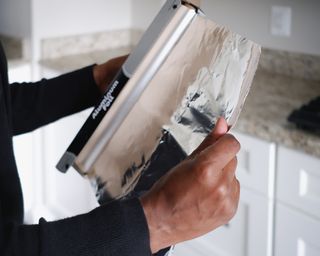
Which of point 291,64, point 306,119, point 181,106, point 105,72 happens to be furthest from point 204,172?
point 291,64

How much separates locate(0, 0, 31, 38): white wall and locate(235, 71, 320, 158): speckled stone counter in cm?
91

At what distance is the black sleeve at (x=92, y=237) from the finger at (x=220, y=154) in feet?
0.34

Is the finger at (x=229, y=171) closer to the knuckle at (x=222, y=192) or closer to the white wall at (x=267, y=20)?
the knuckle at (x=222, y=192)

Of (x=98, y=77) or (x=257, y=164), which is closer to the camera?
(x=98, y=77)

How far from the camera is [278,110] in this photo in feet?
4.60

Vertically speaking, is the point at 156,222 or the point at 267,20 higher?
the point at 156,222

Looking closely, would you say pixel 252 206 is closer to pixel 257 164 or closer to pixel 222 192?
pixel 257 164

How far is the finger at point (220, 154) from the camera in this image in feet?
1.88

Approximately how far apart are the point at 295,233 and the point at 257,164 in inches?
7.8

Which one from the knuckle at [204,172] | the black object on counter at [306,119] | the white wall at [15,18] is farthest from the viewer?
the white wall at [15,18]

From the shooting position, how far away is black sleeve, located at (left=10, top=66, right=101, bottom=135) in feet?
3.33

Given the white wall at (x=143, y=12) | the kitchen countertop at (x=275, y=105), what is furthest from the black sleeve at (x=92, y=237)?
the white wall at (x=143, y=12)

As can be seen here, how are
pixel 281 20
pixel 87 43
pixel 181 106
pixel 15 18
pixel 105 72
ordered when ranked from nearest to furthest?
1. pixel 181 106
2. pixel 105 72
3. pixel 281 20
4. pixel 15 18
5. pixel 87 43

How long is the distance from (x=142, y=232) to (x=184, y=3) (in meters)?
0.30
